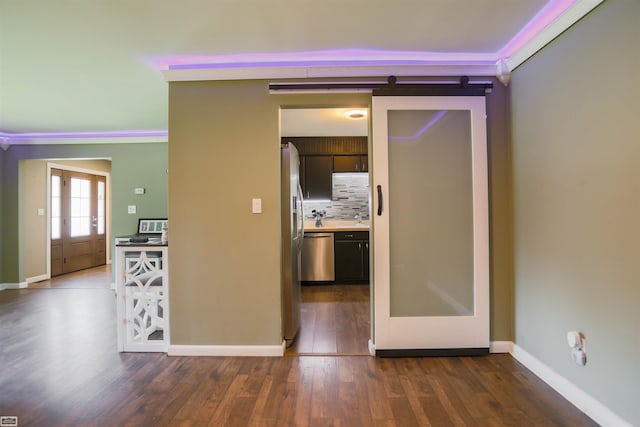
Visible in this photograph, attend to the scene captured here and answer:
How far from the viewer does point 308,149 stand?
509cm

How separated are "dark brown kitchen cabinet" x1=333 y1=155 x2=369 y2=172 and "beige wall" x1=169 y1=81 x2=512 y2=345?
8.47 feet

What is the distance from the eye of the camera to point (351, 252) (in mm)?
4902

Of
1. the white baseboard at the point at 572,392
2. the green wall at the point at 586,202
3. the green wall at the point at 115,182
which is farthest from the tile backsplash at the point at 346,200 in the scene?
the white baseboard at the point at 572,392

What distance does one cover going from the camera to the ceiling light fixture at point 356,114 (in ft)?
12.2

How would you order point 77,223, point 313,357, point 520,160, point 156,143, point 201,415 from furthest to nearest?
point 77,223
point 156,143
point 313,357
point 520,160
point 201,415

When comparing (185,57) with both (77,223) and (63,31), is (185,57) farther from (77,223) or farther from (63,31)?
(77,223)

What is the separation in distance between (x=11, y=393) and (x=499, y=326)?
347cm

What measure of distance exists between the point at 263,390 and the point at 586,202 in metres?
2.24

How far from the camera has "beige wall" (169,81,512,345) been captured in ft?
8.33

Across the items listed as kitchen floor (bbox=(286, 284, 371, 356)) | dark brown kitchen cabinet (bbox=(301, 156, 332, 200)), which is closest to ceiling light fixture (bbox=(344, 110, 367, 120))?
dark brown kitchen cabinet (bbox=(301, 156, 332, 200))

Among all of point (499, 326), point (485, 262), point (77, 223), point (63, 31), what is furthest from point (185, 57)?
point (77, 223)

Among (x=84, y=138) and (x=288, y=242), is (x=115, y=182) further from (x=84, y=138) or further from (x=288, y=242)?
(x=288, y=242)

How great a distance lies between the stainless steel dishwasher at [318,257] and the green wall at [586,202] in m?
2.88

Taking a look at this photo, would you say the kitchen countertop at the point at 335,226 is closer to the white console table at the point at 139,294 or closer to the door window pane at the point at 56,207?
the white console table at the point at 139,294
